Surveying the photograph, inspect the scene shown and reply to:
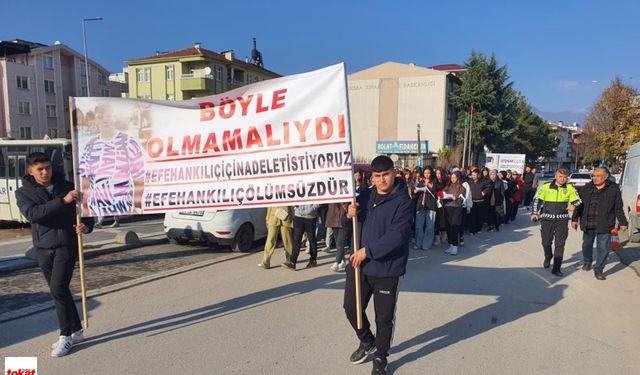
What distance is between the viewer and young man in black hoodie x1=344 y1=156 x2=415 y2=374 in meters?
3.57

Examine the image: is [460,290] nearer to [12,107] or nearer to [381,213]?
[381,213]

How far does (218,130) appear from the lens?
14.7 ft

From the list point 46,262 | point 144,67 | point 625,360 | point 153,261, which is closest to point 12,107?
point 144,67

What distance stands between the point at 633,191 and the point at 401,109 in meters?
38.0

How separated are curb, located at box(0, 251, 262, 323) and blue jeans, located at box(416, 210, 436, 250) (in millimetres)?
3635

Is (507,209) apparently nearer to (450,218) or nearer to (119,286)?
(450,218)

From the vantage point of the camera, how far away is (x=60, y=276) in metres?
4.10

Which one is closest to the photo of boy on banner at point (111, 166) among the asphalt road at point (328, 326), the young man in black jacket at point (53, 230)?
the young man in black jacket at point (53, 230)

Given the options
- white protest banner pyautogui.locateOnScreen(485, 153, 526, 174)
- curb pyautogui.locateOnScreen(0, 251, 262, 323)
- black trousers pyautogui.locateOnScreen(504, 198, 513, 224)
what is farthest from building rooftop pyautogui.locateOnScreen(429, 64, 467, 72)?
curb pyautogui.locateOnScreen(0, 251, 262, 323)

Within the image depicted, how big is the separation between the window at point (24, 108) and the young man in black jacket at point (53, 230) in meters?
53.1

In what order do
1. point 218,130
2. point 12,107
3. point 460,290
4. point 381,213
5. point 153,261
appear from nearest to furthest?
point 381,213 → point 218,130 → point 460,290 → point 153,261 → point 12,107

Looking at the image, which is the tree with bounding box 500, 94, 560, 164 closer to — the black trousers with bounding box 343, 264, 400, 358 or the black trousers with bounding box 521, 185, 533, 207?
the black trousers with bounding box 521, 185, 533, 207

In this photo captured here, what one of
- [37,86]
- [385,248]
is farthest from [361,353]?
[37,86]

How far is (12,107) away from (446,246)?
5196 cm
